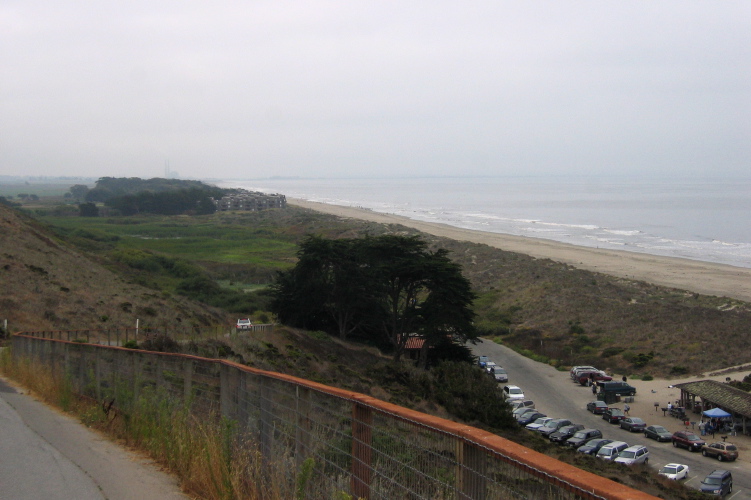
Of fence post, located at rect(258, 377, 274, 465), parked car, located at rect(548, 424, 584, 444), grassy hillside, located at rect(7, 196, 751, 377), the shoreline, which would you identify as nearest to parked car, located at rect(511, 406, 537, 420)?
parked car, located at rect(548, 424, 584, 444)

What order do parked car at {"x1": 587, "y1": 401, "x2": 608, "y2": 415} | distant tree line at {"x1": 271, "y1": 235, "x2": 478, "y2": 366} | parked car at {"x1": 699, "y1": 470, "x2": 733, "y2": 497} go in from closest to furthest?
1. parked car at {"x1": 699, "y1": 470, "x2": 733, "y2": 497}
2. parked car at {"x1": 587, "y1": 401, "x2": 608, "y2": 415}
3. distant tree line at {"x1": 271, "y1": 235, "x2": 478, "y2": 366}

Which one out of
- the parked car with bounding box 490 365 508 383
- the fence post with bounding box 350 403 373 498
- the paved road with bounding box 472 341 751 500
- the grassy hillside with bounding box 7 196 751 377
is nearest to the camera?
the fence post with bounding box 350 403 373 498

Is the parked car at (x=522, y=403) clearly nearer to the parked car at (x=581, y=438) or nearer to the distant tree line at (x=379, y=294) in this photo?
the parked car at (x=581, y=438)

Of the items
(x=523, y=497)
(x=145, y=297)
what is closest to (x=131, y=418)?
(x=523, y=497)

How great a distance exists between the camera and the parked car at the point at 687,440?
2478 centimetres

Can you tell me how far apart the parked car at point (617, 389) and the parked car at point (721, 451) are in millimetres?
7999

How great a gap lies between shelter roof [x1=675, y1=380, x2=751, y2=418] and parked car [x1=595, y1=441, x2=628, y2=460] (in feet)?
24.2

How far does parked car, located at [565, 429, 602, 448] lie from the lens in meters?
24.2

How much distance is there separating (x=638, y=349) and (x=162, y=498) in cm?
4209

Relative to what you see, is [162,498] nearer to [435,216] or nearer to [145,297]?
[145,297]

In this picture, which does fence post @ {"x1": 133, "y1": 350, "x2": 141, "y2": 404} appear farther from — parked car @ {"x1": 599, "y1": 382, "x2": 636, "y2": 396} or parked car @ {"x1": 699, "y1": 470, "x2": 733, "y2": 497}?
parked car @ {"x1": 599, "y1": 382, "x2": 636, "y2": 396}

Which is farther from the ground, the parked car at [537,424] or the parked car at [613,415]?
the parked car at [537,424]

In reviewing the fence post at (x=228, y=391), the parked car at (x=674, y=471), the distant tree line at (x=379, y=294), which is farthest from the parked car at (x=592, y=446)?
the fence post at (x=228, y=391)

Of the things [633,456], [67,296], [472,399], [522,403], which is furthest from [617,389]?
[67,296]
